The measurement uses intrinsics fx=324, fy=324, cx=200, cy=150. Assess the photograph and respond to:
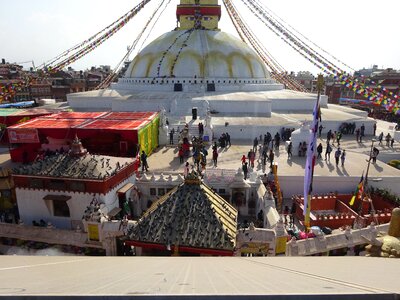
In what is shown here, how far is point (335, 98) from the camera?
4347 centimetres

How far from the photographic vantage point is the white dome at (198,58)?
2486 cm

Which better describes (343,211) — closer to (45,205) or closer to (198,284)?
(45,205)

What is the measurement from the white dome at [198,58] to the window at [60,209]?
17.3 m

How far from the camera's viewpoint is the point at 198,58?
24.9 meters

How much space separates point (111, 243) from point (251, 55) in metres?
22.3

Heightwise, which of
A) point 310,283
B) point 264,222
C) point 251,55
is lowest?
point 264,222

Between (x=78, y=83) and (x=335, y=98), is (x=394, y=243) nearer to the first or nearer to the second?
(x=335, y=98)

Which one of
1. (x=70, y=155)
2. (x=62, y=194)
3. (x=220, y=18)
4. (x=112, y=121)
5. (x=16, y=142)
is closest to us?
(x=62, y=194)

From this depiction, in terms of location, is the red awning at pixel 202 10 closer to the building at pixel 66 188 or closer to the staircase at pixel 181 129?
the staircase at pixel 181 129

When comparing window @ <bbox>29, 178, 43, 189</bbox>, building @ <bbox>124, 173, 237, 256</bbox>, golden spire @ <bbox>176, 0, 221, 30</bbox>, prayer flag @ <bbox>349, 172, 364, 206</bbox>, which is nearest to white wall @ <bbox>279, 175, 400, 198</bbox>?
prayer flag @ <bbox>349, 172, 364, 206</bbox>

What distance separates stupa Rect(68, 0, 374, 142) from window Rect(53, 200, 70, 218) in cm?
930

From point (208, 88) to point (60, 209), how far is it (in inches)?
658

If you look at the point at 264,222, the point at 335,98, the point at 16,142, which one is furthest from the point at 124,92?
the point at 335,98

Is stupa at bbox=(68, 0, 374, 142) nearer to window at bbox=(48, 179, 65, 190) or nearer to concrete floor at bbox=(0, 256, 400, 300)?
window at bbox=(48, 179, 65, 190)
